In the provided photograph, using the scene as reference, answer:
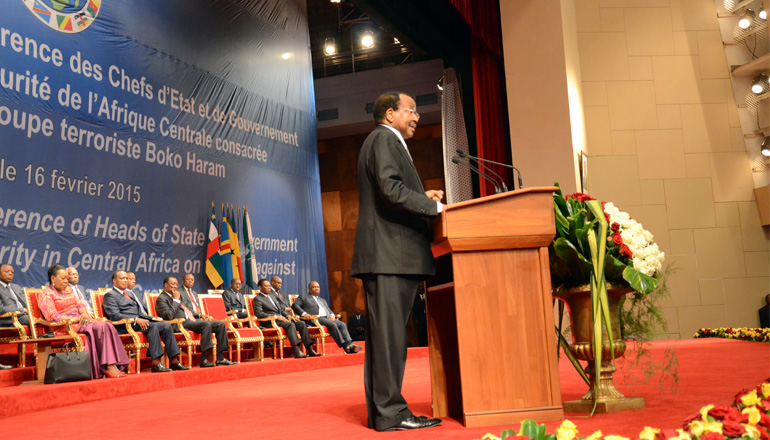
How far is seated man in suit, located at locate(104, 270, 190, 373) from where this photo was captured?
590 cm

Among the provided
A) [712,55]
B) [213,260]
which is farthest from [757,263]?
[213,260]

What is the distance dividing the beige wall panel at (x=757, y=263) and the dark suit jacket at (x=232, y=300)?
20.4 feet

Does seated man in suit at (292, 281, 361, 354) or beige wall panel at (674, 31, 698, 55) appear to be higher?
beige wall panel at (674, 31, 698, 55)

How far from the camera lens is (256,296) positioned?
7.90m

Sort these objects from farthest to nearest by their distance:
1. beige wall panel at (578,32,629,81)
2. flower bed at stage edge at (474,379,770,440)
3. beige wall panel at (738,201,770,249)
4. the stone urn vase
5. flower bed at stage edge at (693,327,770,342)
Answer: beige wall panel at (578,32,629,81) → beige wall panel at (738,201,770,249) → flower bed at stage edge at (693,327,770,342) → the stone urn vase → flower bed at stage edge at (474,379,770,440)

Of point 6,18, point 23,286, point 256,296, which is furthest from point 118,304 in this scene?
point 6,18

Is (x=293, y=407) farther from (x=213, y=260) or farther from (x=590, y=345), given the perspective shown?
(x=213, y=260)

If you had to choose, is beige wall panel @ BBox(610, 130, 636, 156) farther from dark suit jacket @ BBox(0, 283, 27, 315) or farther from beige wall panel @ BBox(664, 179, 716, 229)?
dark suit jacket @ BBox(0, 283, 27, 315)

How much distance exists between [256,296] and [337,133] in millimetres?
6261

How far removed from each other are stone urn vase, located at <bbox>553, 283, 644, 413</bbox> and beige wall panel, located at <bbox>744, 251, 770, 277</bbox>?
7.16 meters

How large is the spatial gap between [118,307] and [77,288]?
1.23 feet

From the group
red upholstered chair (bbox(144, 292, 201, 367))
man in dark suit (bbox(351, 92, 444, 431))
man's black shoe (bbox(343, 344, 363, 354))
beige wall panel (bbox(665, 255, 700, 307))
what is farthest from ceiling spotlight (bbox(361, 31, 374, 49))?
man in dark suit (bbox(351, 92, 444, 431))

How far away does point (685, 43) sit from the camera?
9.20 m

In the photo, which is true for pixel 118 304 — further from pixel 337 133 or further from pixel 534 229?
pixel 337 133
